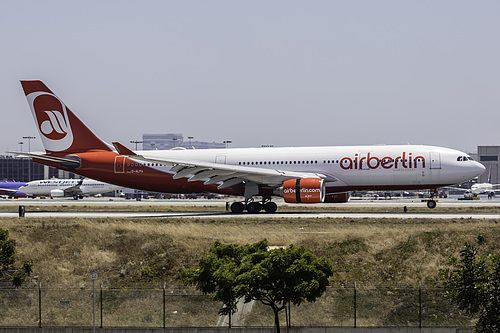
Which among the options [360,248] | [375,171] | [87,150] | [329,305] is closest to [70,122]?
[87,150]

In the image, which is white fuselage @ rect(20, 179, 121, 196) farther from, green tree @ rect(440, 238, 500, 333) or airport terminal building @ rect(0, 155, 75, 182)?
green tree @ rect(440, 238, 500, 333)

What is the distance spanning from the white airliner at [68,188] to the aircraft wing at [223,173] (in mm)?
79119

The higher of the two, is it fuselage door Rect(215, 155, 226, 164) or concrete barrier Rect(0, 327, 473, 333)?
fuselage door Rect(215, 155, 226, 164)

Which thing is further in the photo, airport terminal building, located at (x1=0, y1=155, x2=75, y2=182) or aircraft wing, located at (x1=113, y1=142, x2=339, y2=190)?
airport terminal building, located at (x1=0, y1=155, x2=75, y2=182)

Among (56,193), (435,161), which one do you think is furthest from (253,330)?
(56,193)

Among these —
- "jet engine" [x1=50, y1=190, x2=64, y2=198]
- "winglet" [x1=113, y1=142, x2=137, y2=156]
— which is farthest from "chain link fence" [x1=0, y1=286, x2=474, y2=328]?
"jet engine" [x1=50, y1=190, x2=64, y2=198]

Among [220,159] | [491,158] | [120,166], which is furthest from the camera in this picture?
[491,158]

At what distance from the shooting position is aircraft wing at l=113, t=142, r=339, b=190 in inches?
1832

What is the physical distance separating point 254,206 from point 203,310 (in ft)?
84.3

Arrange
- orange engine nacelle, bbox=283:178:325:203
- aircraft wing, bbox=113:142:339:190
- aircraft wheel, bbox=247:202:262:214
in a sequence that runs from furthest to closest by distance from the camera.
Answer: aircraft wheel, bbox=247:202:262:214 → aircraft wing, bbox=113:142:339:190 → orange engine nacelle, bbox=283:178:325:203

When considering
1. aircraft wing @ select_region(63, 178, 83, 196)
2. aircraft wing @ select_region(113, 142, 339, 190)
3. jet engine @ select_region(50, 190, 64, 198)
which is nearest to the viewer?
aircraft wing @ select_region(113, 142, 339, 190)

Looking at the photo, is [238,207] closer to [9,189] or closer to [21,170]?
[9,189]

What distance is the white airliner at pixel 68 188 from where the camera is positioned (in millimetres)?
125000

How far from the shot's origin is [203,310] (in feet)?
79.0
